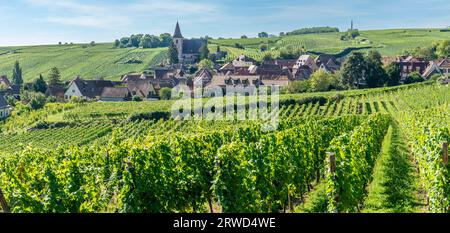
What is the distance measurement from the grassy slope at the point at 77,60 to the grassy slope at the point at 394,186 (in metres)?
111

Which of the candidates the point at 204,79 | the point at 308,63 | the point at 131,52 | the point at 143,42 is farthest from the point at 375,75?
the point at 143,42

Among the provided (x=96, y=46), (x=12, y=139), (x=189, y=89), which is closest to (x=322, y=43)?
(x=96, y=46)

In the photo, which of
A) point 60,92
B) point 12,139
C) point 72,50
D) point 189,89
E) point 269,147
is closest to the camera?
point 269,147

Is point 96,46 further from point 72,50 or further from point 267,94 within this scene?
point 267,94

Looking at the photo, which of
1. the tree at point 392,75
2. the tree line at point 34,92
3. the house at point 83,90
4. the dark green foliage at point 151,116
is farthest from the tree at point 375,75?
the tree line at point 34,92

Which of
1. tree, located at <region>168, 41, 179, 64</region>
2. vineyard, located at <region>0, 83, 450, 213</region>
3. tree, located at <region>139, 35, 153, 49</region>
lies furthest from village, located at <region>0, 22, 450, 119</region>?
tree, located at <region>139, 35, 153, 49</region>

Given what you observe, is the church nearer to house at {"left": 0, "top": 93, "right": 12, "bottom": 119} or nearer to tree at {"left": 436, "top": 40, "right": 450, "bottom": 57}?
tree at {"left": 436, "top": 40, "right": 450, "bottom": 57}

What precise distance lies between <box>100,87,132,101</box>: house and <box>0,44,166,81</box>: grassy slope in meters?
45.3

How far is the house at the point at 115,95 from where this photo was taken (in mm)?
80375

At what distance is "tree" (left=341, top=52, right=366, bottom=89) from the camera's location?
2899 inches

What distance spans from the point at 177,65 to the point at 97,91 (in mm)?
42032

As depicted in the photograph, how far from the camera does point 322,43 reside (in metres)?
172

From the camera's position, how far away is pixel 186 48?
140750mm

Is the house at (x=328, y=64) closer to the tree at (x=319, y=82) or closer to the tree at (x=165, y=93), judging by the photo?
the tree at (x=319, y=82)
